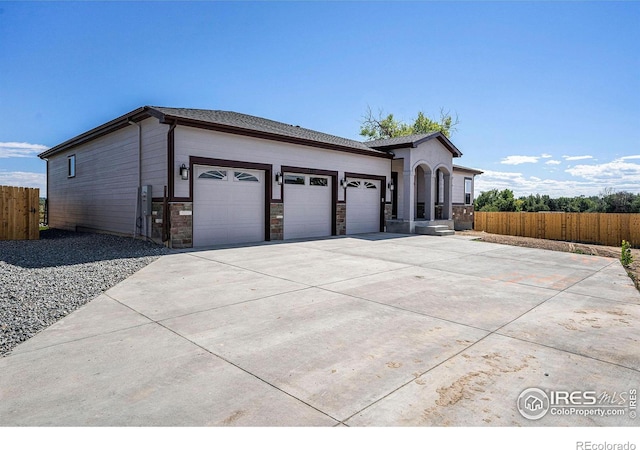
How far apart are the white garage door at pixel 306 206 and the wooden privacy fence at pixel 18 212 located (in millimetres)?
8646

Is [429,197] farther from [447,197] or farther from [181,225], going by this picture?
[181,225]

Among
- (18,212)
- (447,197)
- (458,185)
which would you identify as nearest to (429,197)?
(447,197)

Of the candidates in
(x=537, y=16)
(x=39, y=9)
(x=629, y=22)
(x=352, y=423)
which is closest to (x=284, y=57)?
(x=39, y=9)

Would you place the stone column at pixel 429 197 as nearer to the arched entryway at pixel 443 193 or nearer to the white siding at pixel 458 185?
the arched entryway at pixel 443 193

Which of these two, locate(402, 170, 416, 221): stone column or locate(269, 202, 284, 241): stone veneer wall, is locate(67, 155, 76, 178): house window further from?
locate(402, 170, 416, 221): stone column

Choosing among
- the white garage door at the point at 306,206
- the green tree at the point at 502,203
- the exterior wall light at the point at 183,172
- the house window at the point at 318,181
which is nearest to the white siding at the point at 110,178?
the exterior wall light at the point at 183,172

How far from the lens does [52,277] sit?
602 centimetres

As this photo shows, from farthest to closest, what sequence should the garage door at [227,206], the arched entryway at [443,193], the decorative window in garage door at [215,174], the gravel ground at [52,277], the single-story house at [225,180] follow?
the arched entryway at [443,193] → the decorative window in garage door at [215,174] → the garage door at [227,206] → the single-story house at [225,180] → the gravel ground at [52,277]

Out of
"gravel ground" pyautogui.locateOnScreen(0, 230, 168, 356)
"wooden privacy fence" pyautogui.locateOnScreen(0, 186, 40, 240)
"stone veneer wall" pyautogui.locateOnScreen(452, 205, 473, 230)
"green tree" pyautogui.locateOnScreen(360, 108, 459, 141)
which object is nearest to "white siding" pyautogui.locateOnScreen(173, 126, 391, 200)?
A: "gravel ground" pyautogui.locateOnScreen(0, 230, 168, 356)

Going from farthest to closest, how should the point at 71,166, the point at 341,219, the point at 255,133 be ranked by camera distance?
the point at 71,166, the point at 341,219, the point at 255,133

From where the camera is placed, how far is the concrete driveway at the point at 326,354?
7.49 ft

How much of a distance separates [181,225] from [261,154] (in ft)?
12.1

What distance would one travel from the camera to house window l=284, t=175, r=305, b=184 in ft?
42.2
